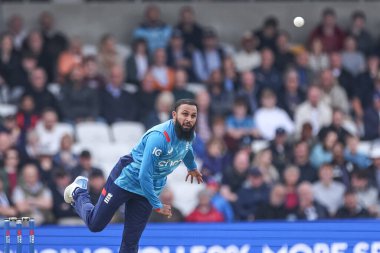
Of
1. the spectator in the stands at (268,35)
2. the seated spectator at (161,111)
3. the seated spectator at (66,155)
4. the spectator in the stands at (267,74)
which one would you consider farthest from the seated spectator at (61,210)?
the spectator in the stands at (268,35)

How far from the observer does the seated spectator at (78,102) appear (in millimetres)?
19453

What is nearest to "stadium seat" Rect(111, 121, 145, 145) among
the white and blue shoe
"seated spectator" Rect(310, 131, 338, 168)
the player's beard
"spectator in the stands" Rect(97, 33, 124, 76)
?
"spectator in the stands" Rect(97, 33, 124, 76)

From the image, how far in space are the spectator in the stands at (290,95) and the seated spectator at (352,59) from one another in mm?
1392

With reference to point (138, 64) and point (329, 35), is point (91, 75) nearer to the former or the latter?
point (138, 64)

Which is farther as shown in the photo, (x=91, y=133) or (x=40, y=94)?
(x=40, y=94)

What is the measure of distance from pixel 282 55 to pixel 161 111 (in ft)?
8.74

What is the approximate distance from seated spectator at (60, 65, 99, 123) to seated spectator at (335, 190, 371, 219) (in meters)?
4.13

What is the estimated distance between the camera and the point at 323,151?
744 inches

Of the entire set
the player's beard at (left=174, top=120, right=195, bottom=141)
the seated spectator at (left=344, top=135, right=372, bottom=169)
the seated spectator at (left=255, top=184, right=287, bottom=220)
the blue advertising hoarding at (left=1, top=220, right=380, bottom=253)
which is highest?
the player's beard at (left=174, top=120, right=195, bottom=141)

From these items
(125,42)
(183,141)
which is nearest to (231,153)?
(125,42)

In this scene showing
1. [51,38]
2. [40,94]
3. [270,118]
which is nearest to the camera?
[40,94]

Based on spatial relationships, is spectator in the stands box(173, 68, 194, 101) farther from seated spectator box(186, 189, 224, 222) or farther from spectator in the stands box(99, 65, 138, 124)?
seated spectator box(186, 189, 224, 222)

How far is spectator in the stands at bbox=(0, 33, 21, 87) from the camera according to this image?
19984 mm

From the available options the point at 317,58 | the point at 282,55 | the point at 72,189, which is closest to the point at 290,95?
the point at 282,55
